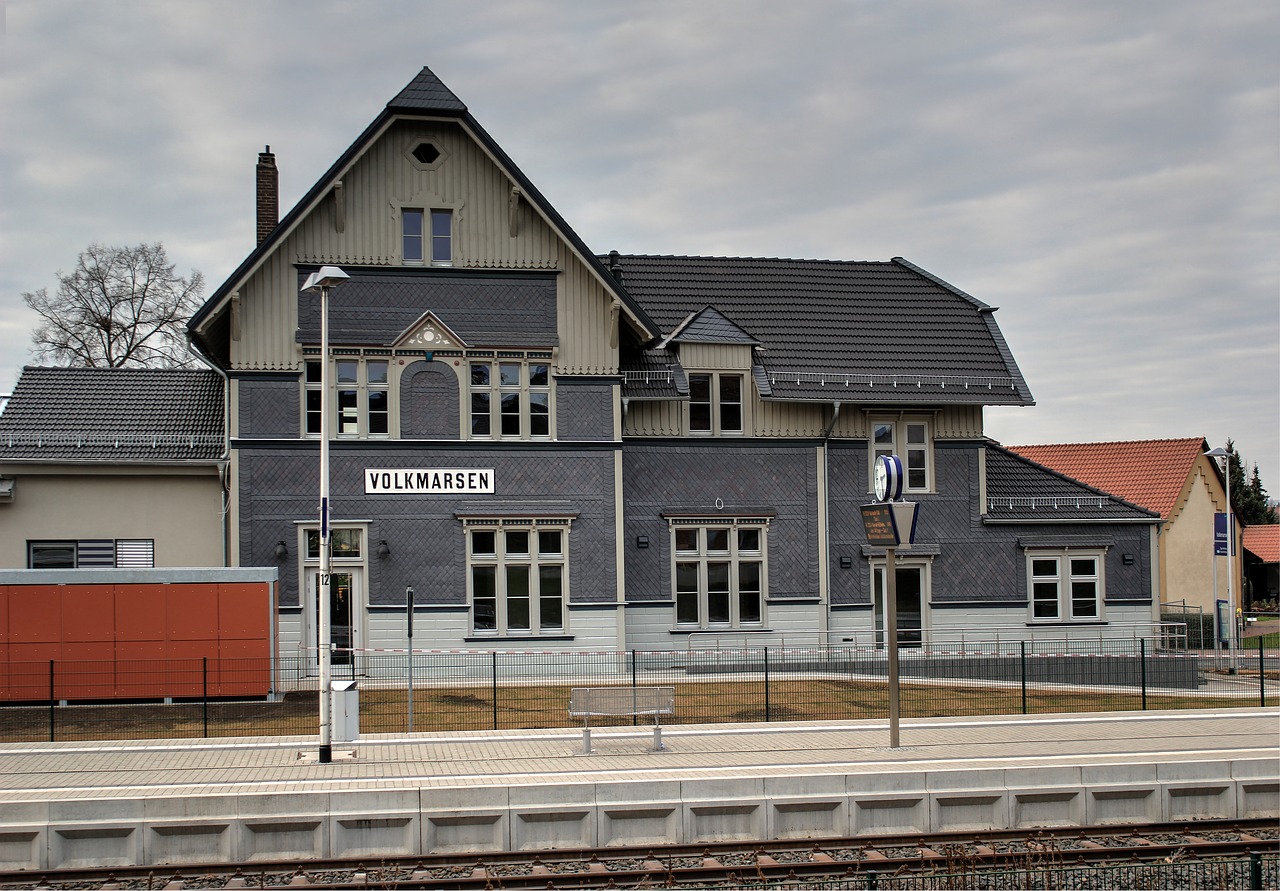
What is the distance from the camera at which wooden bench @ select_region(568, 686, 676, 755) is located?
1717 centimetres

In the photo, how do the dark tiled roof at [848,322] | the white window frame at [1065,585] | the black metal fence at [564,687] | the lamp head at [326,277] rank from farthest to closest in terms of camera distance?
the white window frame at [1065,585], the dark tiled roof at [848,322], the black metal fence at [564,687], the lamp head at [326,277]

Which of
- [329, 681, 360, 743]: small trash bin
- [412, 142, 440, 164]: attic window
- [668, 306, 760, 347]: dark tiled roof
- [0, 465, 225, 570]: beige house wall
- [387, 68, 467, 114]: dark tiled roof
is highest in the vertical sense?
[387, 68, 467, 114]: dark tiled roof

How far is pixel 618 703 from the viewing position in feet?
57.0

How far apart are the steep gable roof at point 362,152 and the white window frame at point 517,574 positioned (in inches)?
200

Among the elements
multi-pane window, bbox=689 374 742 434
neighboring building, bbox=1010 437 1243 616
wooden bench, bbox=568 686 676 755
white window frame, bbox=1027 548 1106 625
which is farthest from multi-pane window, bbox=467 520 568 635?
neighboring building, bbox=1010 437 1243 616

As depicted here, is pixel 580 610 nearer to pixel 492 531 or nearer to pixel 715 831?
pixel 492 531

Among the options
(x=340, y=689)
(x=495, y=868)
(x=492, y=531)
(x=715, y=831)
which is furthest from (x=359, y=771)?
(x=492, y=531)

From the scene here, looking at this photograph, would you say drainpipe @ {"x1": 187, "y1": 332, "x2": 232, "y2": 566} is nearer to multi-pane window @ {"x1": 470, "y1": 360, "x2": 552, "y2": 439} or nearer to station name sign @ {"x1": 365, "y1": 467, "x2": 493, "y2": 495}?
station name sign @ {"x1": 365, "y1": 467, "x2": 493, "y2": 495}

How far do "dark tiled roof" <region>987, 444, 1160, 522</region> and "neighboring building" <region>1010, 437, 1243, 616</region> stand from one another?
13646mm

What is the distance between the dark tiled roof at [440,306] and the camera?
2662cm

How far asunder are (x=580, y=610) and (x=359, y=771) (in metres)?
11.8

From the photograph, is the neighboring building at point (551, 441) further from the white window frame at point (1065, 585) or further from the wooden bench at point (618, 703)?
the wooden bench at point (618, 703)

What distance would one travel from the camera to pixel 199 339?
1009 inches

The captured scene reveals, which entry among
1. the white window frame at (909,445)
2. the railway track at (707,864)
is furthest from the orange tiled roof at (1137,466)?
the railway track at (707,864)
